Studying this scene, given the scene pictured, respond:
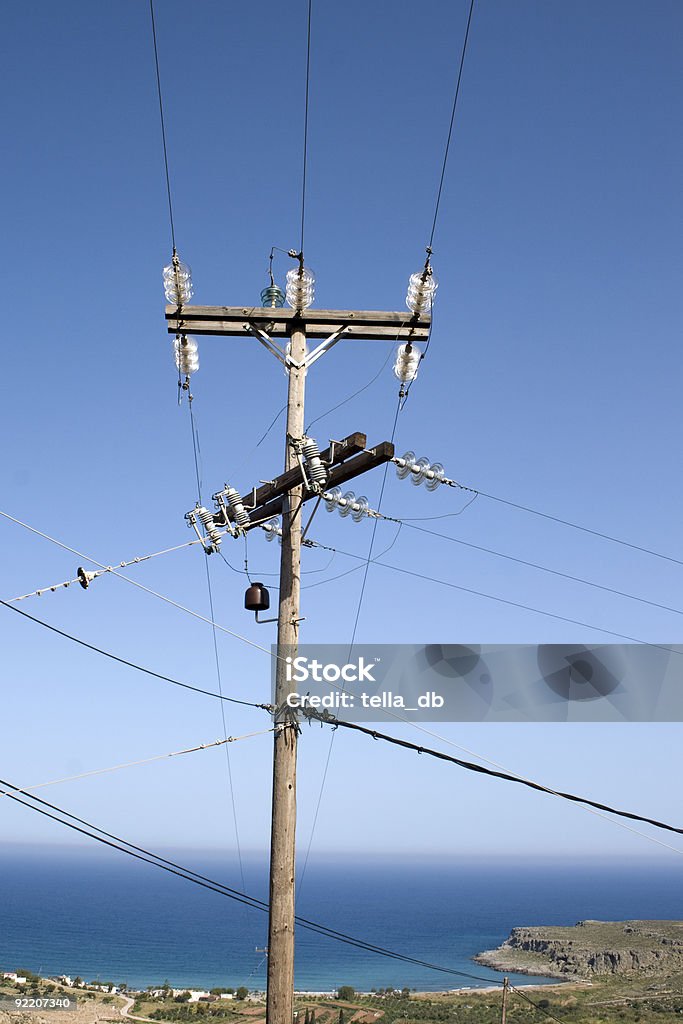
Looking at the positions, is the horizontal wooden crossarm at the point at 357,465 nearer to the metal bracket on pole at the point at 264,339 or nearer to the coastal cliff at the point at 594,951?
the metal bracket on pole at the point at 264,339

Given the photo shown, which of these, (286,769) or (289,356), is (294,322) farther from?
(286,769)

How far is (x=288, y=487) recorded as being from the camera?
11477mm

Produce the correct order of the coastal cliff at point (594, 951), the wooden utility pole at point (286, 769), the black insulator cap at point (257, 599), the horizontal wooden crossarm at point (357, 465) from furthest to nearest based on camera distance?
the coastal cliff at point (594, 951) → the black insulator cap at point (257, 599) → the horizontal wooden crossarm at point (357, 465) → the wooden utility pole at point (286, 769)

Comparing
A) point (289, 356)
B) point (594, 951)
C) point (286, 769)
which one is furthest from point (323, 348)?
point (594, 951)

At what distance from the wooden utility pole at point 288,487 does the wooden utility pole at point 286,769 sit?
0.01m

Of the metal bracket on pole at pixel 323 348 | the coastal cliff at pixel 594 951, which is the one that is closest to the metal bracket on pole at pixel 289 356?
the metal bracket on pole at pixel 323 348

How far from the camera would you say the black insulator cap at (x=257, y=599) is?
11750 millimetres

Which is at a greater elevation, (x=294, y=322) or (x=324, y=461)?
(x=294, y=322)

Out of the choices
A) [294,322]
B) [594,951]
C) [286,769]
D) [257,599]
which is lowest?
[286,769]

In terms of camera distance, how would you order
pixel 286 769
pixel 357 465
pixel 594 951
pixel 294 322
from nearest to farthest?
pixel 286 769, pixel 357 465, pixel 294 322, pixel 594 951

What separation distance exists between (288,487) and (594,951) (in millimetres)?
119507

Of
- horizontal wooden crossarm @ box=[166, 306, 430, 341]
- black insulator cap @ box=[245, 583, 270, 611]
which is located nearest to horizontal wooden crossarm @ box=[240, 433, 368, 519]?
black insulator cap @ box=[245, 583, 270, 611]

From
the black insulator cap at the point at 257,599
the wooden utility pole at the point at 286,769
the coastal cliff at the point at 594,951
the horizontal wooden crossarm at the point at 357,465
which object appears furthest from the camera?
the coastal cliff at the point at 594,951

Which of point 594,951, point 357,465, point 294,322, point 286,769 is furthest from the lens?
point 594,951
